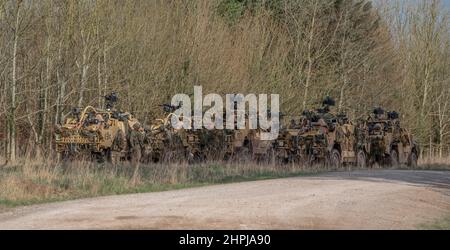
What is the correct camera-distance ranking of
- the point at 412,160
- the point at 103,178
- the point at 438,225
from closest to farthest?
the point at 438,225, the point at 103,178, the point at 412,160

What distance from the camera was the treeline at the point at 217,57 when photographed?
25.2m

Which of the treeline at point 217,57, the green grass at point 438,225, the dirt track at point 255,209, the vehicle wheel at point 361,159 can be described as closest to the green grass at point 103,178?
the dirt track at point 255,209

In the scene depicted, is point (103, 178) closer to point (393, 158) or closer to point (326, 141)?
point (326, 141)

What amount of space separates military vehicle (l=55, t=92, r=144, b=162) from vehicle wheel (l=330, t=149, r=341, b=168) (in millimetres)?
6129

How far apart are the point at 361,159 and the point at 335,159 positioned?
235cm

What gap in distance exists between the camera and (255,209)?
1217 centimetres

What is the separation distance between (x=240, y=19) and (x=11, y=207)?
25.7 metres

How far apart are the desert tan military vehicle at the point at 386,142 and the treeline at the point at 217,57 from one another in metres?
6.14

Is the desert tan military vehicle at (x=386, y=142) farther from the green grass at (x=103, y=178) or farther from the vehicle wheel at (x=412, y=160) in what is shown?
the green grass at (x=103, y=178)

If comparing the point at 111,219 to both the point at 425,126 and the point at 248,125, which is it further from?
the point at 425,126

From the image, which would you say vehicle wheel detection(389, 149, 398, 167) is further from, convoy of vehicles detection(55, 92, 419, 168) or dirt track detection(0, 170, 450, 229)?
dirt track detection(0, 170, 450, 229)

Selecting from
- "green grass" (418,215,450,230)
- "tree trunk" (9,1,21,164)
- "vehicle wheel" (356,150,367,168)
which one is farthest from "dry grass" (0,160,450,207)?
"green grass" (418,215,450,230)

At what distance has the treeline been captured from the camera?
25.2 m

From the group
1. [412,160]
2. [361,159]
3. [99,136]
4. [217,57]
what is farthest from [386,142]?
[99,136]
